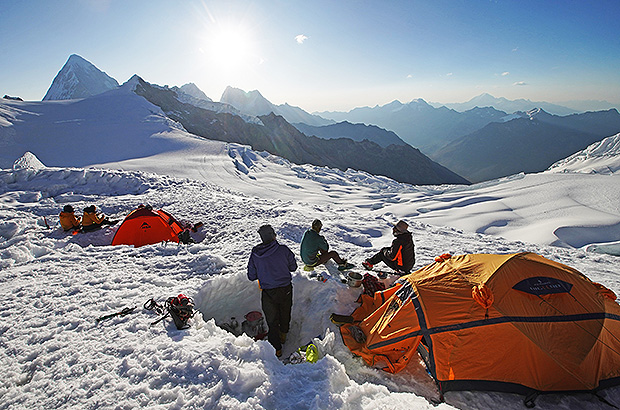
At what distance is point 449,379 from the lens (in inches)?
144

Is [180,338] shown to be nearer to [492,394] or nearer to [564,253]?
[492,394]

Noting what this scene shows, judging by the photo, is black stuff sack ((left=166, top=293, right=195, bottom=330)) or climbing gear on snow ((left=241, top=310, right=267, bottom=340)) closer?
black stuff sack ((left=166, top=293, right=195, bottom=330))

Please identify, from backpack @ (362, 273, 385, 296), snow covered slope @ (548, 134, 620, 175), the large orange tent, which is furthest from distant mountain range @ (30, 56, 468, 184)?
the large orange tent

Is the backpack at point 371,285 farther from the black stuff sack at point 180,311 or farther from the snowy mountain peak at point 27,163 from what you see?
the snowy mountain peak at point 27,163

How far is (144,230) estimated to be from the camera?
8070 mm

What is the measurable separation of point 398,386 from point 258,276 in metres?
2.64

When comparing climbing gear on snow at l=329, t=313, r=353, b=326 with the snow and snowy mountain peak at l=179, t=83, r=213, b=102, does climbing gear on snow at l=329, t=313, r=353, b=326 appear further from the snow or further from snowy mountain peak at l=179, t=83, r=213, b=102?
snowy mountain peak at l=179, t=83, r=213, b=102

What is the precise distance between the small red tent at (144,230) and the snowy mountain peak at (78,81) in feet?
654

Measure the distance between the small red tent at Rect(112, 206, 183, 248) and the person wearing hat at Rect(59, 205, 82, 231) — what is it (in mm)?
1664

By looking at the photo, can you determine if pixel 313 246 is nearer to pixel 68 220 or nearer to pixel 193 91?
pixel 68 220

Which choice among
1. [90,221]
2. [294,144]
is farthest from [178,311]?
[294,144]

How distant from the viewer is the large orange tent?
3582mm

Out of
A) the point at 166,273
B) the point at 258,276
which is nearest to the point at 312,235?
the point at 258,276

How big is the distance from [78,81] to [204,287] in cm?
21742
